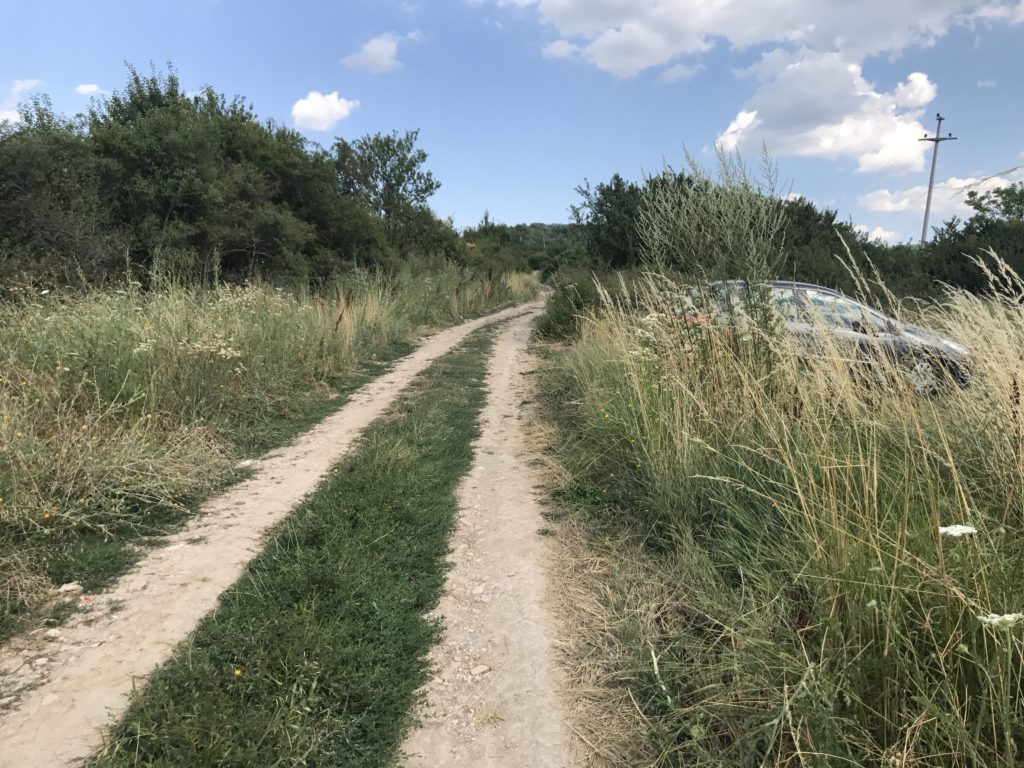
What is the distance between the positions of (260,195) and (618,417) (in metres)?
12.2

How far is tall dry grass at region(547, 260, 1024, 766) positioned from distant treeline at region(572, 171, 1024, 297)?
10.8 meters

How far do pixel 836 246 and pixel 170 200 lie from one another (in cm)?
1614

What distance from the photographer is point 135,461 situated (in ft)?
13.5

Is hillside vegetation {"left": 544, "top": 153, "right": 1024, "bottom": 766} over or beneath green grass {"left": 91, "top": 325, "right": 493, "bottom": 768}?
over

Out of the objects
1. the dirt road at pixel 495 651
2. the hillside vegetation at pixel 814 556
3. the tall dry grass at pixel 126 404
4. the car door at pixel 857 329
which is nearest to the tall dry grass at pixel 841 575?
the hillside vegetation at pixel 814 556

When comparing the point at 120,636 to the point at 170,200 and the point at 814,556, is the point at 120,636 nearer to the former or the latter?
the point at 814,556

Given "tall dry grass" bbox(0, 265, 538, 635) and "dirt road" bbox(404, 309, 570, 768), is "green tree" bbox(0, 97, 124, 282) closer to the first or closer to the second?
"tall dry grass" bbox(0, 265, 538, 635)

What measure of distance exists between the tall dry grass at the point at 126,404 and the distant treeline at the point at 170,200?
1.35 metres

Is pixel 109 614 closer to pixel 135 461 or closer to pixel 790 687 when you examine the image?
pixel 135 461

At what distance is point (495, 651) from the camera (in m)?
2.79

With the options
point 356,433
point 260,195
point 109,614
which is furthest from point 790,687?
point 260,195

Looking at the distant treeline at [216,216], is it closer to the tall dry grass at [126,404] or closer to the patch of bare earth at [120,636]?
the tall dry grass at [126,404]

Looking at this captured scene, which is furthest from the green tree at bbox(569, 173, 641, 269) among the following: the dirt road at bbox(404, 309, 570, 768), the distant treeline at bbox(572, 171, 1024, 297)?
the dirt road at bbox(404, 309, 570, 768)

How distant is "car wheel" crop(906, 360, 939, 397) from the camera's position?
3064 millimetres
